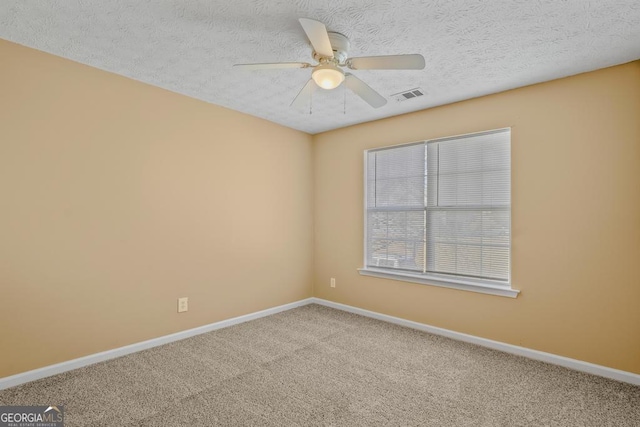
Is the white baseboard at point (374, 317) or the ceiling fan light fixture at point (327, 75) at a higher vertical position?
the ceiling fan light fixture at point (327, 75)

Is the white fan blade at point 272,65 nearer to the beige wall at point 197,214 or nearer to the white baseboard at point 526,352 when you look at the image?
the beige wall at point 197,214

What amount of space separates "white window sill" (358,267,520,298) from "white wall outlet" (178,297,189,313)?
208cm

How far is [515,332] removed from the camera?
296 cm

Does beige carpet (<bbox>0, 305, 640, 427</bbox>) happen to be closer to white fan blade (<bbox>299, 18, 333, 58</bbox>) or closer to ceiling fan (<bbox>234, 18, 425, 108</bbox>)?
ceiling fan (<bbox>234, 18, 425, 108</bbox>)

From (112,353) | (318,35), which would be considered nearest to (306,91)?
(318,35)

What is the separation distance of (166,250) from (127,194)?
639 millimetres

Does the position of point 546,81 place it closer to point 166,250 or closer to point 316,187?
point 316,187

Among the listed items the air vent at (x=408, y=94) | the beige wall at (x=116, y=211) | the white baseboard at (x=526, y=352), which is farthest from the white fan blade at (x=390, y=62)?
the white baseboard at (x=526, y=352)

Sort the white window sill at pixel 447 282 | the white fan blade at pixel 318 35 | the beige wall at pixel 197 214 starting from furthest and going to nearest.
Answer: the white window sill at pixel 447 282 → the beige wall at pixel 197 214 → the white fan blade at pixel 318 35

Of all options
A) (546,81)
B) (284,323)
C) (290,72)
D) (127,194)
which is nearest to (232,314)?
(284,323)

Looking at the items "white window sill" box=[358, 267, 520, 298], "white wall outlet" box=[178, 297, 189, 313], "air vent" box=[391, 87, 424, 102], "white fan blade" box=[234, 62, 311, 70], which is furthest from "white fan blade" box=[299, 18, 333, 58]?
"white wall outlet" box=[178, 297, 189, 313]

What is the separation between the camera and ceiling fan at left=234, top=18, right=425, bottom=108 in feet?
5.83

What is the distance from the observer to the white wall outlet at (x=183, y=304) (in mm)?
3233
